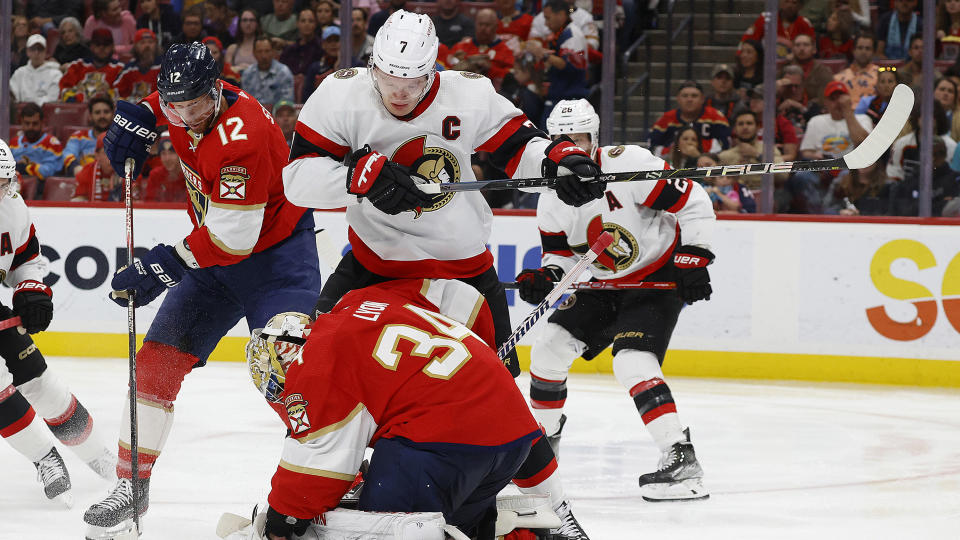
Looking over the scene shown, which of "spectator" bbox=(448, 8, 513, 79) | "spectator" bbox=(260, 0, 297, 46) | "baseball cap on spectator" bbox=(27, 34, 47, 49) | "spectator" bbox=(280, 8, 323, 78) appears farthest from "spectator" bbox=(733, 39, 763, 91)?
"baseball cap on spectator" bbox=(27, 34, 47, 49)

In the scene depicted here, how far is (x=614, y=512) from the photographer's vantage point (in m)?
3.55

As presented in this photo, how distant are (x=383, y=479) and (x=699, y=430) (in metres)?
2.91

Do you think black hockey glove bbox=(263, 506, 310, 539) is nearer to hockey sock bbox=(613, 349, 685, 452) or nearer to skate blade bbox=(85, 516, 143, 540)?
skate blade bbox=(85, 516, 143, 540)

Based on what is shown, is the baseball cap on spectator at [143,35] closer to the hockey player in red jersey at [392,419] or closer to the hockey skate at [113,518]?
the hockey skate at [113,518]

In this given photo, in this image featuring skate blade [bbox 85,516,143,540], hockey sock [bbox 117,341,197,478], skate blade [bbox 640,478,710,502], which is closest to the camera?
skate blade [bbox 85,516,143,540]

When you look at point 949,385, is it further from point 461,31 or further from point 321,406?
point 321,406

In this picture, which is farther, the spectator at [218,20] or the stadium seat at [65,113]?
the spectator at [218,20]

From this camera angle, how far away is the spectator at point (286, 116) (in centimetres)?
644

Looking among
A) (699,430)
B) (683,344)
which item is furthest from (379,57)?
(683,344)

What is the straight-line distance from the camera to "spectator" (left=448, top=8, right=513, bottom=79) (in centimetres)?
663

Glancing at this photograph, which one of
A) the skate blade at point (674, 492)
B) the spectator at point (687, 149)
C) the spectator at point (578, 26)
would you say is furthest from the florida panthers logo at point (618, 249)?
the spectator at point (578, 26)

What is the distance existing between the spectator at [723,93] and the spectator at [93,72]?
11.1 feet

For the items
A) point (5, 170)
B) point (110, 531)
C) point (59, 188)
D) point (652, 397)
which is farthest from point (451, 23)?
point (110, 531)

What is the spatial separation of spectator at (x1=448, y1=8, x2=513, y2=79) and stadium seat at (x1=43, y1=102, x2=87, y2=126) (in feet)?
6.90
